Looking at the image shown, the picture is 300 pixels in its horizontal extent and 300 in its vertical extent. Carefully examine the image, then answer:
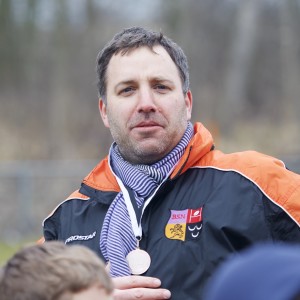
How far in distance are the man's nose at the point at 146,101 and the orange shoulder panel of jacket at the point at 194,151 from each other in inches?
9.6

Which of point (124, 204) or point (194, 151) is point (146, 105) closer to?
point (194, 151)

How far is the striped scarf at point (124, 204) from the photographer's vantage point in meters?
3.60

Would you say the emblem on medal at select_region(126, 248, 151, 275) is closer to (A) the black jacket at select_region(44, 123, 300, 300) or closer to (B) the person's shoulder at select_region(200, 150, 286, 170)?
(A) the black jacket at select_region(44, 123, 300, 300)

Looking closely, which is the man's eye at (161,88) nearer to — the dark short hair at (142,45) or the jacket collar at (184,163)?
the dark short hair at (142,45)

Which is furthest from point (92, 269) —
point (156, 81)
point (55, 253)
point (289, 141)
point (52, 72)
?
point (52, 72)

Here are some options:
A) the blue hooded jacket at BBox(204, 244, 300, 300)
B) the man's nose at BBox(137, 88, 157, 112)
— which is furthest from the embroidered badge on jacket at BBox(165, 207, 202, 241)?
the blue hooded jacket at BBox(204, 244, 300, 300)

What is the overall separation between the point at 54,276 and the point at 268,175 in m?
1.56

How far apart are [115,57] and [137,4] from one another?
78.9 ft

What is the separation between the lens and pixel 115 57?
13.1ft

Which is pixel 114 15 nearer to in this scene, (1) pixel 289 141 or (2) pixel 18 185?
(1) pixel 289 141

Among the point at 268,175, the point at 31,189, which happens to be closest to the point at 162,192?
the point at 268,175

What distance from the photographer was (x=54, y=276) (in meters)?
2.19

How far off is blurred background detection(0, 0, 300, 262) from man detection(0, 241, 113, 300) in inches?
805

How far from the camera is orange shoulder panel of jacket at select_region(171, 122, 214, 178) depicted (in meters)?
3.70
